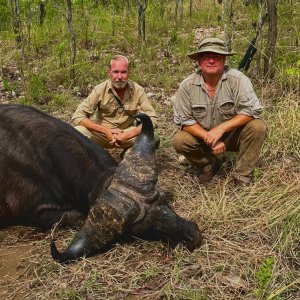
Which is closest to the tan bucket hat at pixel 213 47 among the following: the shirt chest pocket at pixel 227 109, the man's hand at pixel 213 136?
the shirt chest pocket at pixel 227 109

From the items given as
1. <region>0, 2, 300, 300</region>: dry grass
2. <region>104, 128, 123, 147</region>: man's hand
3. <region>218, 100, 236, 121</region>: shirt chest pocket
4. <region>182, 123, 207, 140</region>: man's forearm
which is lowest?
<region>0, 2, 300, 300</region>: dry grass

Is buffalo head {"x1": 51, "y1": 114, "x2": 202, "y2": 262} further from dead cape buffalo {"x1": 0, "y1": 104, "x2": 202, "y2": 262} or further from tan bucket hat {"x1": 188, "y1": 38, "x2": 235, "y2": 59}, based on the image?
tan bucket hat {"x1": 188, "y1": 38, "x2": 235, "y2": 59}

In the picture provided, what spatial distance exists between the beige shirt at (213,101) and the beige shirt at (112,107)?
0.54 metres

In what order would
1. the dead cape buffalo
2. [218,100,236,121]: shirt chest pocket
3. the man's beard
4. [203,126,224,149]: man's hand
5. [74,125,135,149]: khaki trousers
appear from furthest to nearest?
[74,125,135,149]: khaki trousers → the man's beard → [218,100,236,121]: shirt chest pocket → [203,126,224,149]: man's hand → the dead cape buffalo

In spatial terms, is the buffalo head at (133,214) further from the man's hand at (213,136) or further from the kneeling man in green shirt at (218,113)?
the kneeling man in green shirt at (218,113)

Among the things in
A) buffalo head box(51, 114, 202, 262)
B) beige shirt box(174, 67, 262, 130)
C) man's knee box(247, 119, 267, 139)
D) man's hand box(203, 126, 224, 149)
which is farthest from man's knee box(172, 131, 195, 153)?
buffalo head box(51, 114, 202, 262)

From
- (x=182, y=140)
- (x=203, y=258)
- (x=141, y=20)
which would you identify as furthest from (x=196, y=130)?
(x=141, y=20)

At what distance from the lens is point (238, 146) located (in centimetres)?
484

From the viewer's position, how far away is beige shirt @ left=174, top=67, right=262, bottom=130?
180 inches

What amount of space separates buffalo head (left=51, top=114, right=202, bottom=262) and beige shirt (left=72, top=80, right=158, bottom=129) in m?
1.84

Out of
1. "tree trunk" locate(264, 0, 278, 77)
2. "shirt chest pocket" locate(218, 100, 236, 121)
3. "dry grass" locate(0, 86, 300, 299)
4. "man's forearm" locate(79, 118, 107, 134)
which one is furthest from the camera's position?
"tree trunk" locate(264, 0, 278, 77)

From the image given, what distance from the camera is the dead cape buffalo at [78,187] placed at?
10.5ft

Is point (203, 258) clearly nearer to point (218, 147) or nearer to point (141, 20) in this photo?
point (218, 147)

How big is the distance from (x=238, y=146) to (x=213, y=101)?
22.6 inches
